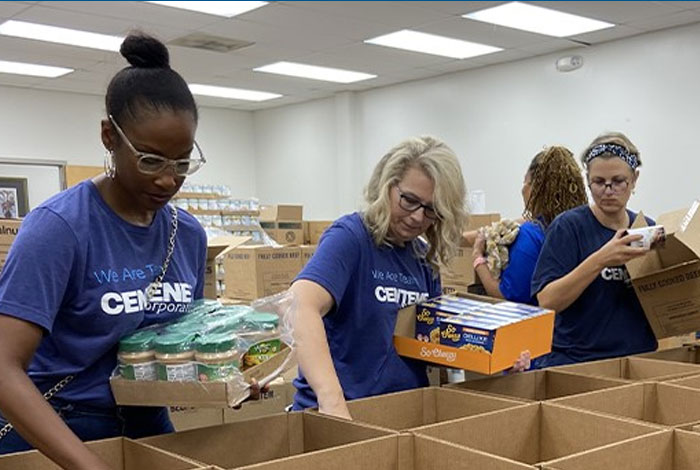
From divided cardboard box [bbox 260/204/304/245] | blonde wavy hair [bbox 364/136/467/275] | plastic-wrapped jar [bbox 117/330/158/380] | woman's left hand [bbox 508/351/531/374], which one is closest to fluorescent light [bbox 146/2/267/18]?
divided cardboard box [bbox 260/204/304/245]

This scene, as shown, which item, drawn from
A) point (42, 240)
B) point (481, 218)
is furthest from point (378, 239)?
point (481, 218)

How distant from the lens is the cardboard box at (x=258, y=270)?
4340 mm

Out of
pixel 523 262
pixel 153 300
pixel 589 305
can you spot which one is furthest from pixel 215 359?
pixel 523 262

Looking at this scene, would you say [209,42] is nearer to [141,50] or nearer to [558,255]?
[558,255]

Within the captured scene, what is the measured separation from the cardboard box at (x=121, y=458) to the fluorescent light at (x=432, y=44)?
193 inches

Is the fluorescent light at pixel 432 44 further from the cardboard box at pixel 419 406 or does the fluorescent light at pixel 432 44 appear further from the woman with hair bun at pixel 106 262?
the woman with hair bun at pixel 106 262

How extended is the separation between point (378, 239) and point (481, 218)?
3428mm

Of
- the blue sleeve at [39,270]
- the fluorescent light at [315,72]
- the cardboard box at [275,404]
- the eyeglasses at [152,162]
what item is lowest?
the cardboard box at [275,404]

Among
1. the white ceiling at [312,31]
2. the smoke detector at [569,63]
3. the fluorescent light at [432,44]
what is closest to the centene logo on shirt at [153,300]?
the white ceiling at [312,31]

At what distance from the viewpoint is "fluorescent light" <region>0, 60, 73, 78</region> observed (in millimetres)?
6785

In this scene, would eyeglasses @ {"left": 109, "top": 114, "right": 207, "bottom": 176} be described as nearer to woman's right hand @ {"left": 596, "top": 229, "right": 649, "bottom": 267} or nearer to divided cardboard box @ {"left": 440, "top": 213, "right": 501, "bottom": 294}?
woman's right hand @ {"left": 596, "top": 229, "right": 649, "bottom": 267}

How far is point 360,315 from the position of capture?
1.64 metres

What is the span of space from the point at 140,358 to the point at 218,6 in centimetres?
416

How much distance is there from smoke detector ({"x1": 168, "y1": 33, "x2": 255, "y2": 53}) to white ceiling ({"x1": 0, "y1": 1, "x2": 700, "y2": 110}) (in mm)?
95
